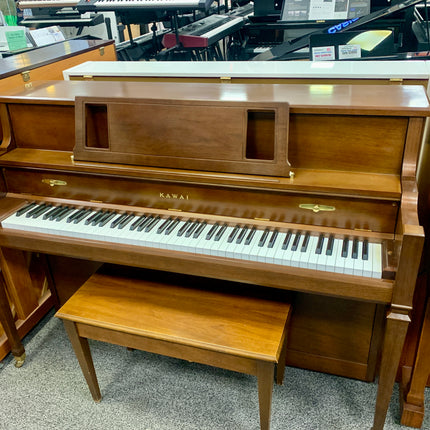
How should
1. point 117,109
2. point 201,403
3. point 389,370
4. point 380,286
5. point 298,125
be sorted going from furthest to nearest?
point 201,403 → point 117,109 → point 298,125 → point 389,370 → point 380,286

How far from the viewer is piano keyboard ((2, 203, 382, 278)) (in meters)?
1.30

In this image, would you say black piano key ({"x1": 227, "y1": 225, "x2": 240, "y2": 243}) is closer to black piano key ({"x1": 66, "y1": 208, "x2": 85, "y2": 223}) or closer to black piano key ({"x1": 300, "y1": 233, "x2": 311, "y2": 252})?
black piano key ({"x1": 300, "y1": 233, "x2": 311, "y2": 252})

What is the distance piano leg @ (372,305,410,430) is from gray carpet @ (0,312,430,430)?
0.90ft

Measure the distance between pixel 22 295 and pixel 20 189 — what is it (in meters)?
0.58

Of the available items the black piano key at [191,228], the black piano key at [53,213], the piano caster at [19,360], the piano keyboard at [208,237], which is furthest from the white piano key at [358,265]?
the piano caster at [19,360]

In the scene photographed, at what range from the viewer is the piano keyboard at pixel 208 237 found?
1302mm

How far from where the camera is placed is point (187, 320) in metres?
1.42

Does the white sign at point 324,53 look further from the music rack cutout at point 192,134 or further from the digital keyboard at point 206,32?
the digital keyboard at point 206,32

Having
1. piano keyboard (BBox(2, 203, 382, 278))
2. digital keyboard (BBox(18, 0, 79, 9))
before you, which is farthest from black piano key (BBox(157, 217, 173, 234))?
digital keyboard (BBox(18, 0, 79, 9))

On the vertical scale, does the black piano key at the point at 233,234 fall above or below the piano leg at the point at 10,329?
above

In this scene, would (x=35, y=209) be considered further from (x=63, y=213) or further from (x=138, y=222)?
(x=138, y=222)

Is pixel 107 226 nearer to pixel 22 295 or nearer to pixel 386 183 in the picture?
pixel 22 295

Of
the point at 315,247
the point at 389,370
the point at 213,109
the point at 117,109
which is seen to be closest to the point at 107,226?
the point at 117,109

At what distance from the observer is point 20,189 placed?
1827 millimetres
